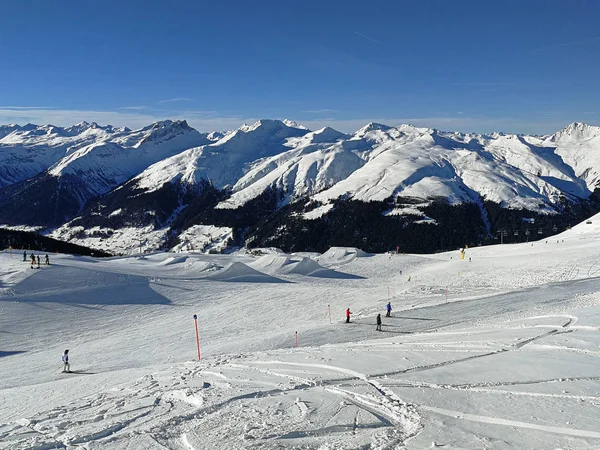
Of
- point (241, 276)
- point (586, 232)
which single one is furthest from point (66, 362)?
point (586, 232)

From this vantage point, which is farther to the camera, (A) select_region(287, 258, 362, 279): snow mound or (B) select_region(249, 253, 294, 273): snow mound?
(B) select_region(249, 253, 294, 273): snow mound

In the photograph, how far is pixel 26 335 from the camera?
108ft

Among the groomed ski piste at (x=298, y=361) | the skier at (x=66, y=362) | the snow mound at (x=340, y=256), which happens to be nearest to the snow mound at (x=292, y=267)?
the groomed ski piste at (x=298, y=361)

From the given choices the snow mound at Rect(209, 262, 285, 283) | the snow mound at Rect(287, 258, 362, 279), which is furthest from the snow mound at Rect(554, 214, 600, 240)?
the snow mound at Rect(209, 262, 285, 283)

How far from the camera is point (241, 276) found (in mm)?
57344

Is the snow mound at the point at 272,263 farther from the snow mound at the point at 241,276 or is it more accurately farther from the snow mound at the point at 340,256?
the snow mound at the point at 340,256

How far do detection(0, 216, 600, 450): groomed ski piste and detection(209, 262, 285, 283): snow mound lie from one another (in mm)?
780

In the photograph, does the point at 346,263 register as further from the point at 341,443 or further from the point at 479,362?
the point at 341,443

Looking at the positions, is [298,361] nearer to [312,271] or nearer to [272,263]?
[312,271]

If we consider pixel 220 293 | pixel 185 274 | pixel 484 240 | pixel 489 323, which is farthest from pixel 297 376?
pixel 484 240

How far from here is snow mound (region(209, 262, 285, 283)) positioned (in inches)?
2221

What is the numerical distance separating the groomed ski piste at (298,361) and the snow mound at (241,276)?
78cm

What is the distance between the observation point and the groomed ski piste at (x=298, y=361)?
12.0 m

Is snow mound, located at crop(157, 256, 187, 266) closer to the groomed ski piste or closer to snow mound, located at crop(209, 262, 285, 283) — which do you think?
the groomed ski piste
